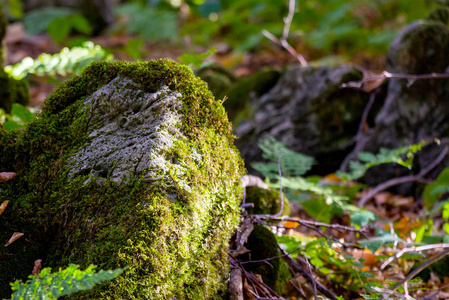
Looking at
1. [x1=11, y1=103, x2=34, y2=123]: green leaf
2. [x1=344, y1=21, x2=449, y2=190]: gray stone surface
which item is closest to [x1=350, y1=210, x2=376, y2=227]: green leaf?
[x1=344, y1=21, x2=449, y2=190]: gray stone surface

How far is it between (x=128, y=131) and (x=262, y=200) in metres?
1.25

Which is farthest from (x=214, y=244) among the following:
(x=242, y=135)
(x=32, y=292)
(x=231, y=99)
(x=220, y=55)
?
(x=220, y=55)

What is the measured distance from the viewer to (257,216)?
8.23ft

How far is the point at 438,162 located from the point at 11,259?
191 inches

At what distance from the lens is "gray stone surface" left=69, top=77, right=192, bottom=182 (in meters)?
1.82

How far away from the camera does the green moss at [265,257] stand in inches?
94.7

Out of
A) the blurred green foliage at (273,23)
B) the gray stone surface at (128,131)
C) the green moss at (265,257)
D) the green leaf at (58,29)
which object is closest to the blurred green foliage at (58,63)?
the gray stone surface at (128,131)

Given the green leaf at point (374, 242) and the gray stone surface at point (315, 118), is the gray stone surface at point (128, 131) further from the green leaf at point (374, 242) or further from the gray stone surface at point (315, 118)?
the gray stone surface at point (315, 118)

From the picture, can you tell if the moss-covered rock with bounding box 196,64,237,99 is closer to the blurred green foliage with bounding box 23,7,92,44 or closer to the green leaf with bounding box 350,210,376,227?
the green leaf with bounding box 350,210,376,227

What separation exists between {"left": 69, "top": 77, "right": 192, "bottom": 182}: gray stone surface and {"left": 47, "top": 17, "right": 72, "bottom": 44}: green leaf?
344 inches

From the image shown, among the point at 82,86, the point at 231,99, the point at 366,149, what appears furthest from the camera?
the point at 231,99

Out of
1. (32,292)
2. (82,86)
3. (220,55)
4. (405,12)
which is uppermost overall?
(405,12)

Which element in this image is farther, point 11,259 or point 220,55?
point 220,55

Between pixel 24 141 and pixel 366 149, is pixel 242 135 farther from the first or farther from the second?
pixel 24 141
